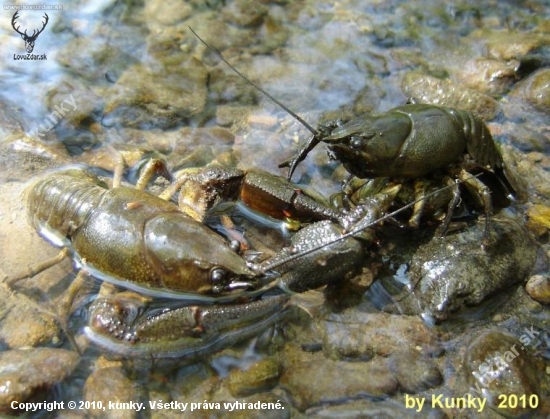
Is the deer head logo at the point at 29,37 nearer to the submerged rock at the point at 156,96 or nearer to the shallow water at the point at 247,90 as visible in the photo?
the shallow water at the point at 247,90

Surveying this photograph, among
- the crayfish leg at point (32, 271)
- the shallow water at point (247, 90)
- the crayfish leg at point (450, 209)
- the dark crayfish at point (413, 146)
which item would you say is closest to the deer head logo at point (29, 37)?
the shallow water at point (247, 90)

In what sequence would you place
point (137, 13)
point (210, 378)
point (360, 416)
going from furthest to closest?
1. point (137, 13)
2. point (210, 378)
3. point (360, 416)

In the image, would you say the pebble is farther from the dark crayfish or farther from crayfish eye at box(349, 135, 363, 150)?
crayfish eye at box(349, 135, 363, 150)

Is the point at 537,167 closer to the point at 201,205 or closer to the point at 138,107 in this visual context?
the point at 201,205

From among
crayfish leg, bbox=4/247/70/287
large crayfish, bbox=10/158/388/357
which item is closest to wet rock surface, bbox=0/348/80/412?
large crayfish, bbox=10/158/388/357

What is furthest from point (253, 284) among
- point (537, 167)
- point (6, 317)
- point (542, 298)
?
point (537, 167)

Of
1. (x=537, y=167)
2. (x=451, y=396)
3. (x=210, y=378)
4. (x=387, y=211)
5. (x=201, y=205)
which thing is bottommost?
(x=210, y=378)
